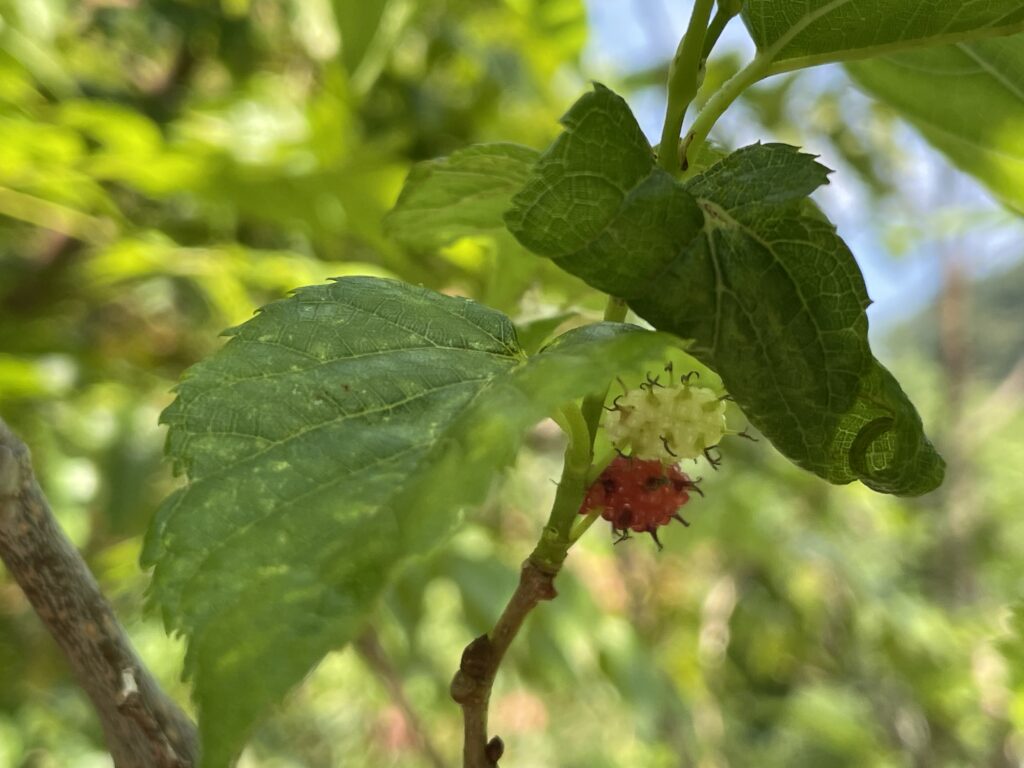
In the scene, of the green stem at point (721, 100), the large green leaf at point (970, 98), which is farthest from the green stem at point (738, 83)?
the large green leaf at point (970, 98)

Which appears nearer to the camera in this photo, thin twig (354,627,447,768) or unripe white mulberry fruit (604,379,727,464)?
unripe white mulberry fruit (604,379,727,464)

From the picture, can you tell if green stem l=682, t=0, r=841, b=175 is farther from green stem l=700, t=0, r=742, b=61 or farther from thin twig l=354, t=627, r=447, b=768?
thin twig l=354, t=627, r=447, b=768

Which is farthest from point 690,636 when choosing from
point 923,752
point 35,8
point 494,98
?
point 35,8

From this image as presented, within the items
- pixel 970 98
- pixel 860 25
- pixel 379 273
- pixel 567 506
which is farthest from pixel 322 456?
pixel 379 273

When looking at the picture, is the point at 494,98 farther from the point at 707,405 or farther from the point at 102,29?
the point at 707,405

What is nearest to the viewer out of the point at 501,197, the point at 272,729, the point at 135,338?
the point at 501,197

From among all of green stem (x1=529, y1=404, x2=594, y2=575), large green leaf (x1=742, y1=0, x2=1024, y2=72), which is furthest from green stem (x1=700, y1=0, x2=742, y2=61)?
green stem (x1=529, y1=404, x2=594, y2=575)

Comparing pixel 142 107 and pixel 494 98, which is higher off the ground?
pixel 142 107
